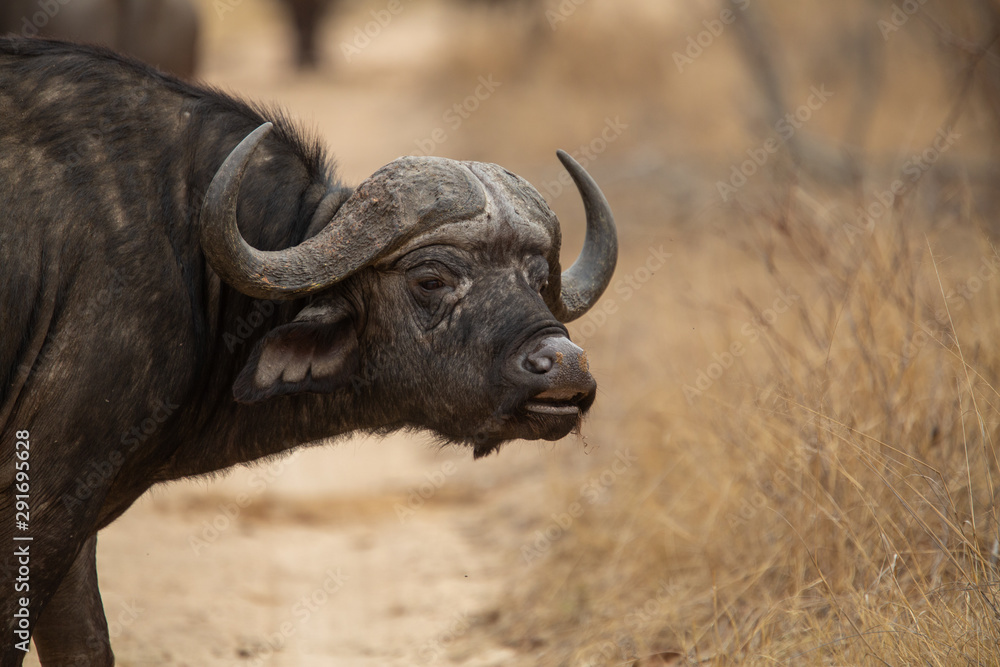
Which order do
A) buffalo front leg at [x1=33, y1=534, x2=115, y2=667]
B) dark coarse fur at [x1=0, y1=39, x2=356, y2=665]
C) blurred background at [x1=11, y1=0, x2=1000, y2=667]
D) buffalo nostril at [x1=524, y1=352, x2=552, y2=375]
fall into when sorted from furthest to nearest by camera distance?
1. blurred background at [x1=11, y1=0, x2=1000, y2=667]
2. buffalo front leg at [x1=33, y1=534, x2=115, y2=667]
3. buffalo nostril at [x1=524, y1=352, x2=552, y2=375]
4. dark coarse fur at [x1=0, y1=39, x2=356, y2=665]

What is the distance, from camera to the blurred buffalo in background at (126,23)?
27.1ft

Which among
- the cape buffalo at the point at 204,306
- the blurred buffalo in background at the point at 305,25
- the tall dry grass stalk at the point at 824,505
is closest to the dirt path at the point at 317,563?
the tall dry grass stalk at the point at 824,505

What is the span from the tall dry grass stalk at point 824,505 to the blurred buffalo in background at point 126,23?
545cm

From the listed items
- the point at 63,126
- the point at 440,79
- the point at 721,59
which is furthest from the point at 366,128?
the point at 63,126

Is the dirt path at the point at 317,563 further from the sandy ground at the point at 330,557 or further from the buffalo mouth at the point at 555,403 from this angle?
the buffalo mouth at the point at 555,403

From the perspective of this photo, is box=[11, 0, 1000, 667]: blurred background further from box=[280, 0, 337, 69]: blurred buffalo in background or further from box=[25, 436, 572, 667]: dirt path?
box=[280, 0, 337, 69]: blurred buffalo in background

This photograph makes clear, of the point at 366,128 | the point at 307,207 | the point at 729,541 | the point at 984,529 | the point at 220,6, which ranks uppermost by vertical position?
the point at 307,207

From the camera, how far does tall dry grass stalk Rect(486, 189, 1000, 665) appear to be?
140 inches

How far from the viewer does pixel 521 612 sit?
17.8ft

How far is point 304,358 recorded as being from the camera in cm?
353

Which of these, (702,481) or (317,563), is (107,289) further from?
(317,563)

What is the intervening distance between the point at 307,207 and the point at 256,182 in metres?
0.21

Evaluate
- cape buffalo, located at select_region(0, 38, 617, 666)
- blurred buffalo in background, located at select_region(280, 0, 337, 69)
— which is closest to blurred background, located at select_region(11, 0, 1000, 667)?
cape buffalo, located at select_region(0, 38, 617, 666)

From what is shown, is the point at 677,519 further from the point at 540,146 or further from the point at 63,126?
the point at 540,146
